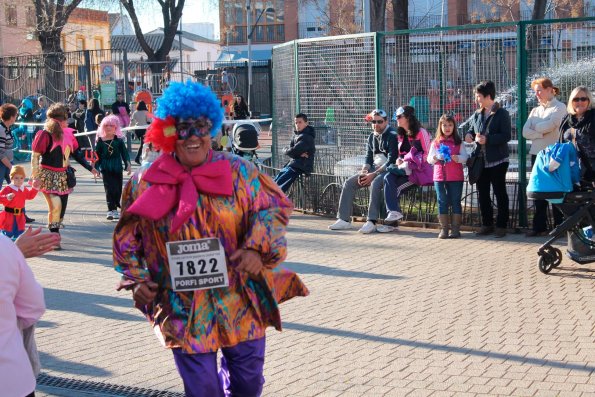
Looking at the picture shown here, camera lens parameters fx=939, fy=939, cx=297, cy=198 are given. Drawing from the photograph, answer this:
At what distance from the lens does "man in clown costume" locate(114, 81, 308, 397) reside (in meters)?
4.45

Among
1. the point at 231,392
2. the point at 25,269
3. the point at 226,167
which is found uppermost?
the point at 226,167

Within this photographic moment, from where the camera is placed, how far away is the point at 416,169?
1256 centimetres

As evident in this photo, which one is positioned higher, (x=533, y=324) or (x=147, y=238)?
(x=147, y=238)

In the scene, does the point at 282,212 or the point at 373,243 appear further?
the point at 373,243

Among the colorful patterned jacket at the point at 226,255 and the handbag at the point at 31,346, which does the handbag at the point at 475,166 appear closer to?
the colorful patterned jacket at the point at 226,255

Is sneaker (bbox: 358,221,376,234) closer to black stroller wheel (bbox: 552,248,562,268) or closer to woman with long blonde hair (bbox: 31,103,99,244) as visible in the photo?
black stroller wheel (bbox: 552,248,562,268)

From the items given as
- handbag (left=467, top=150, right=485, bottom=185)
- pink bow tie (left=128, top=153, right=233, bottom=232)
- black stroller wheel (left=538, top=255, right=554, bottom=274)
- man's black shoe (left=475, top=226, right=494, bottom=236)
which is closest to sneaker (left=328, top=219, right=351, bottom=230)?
man's black shoe (left=475, top=226, right=494, bottom=236)

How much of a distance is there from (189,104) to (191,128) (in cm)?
13

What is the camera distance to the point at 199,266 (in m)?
4.40

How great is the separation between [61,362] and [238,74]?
31671 mm

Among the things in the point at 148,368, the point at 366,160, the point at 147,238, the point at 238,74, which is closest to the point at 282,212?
the point at 147,238

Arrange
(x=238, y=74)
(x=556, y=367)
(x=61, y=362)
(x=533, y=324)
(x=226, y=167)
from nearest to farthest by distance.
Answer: (x=226, y=167)
(x=556, y=367)
(x=61, y=362)
(x=533, y=324)
(x=238, y=74)

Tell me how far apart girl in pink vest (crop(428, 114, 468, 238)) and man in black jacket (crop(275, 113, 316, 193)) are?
2.45 metres

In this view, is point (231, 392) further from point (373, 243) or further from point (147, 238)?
point (373, 243)
